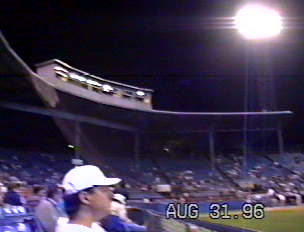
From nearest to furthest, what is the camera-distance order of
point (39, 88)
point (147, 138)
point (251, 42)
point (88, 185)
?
point (88, 185)
point (39, 88)
point (147, 138)
point (251, 42)

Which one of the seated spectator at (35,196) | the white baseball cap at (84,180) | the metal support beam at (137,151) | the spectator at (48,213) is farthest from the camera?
the metal support beam at (137,151)

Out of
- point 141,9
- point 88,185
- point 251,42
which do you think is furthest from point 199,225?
point 88,185

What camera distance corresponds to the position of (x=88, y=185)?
75 centimetres

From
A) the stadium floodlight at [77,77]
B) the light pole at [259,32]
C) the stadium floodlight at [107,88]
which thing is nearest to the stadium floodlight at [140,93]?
the stadium floodlight at [107,88]

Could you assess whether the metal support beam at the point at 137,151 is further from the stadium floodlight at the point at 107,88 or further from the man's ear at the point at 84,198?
the man's ear at the point at 84,198

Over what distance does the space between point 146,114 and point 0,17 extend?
26.2 inches

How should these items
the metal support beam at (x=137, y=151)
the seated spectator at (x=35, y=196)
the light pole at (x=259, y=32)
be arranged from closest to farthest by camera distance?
the seated spectator at (x=35, y=196) → the metal support beam at (x=137, y=151) → the light pole at (x=259, y=32)

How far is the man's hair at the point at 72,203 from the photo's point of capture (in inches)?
30.0

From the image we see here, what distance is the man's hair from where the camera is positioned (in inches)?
30.0

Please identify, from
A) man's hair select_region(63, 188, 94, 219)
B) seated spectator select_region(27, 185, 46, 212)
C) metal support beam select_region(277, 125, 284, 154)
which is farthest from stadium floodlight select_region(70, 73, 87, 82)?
man's hair select_region(63, 188, 94, 219)

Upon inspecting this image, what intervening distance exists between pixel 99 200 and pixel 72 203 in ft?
0.13

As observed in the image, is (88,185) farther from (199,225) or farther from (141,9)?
(141,9)

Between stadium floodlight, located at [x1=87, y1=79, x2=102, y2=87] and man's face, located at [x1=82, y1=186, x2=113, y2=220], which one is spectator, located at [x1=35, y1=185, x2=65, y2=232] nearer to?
stadium floodlight, located at [x1=87, y1=79, x2=102, y2=87]

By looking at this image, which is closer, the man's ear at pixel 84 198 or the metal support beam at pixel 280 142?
the man's ear at pixel 84 198
